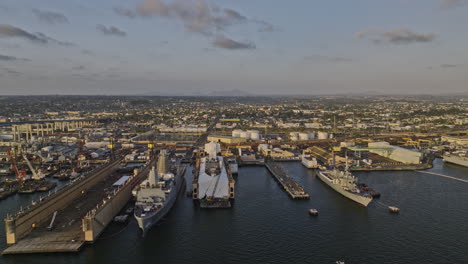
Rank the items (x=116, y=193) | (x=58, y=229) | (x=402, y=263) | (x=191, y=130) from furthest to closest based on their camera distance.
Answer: (x=191, y=130) → (x=116, y=193) → (x=58, y=229) → (x=402, y=263)

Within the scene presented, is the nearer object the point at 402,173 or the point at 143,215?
the point at 143,215

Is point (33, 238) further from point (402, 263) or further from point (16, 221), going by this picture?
point (402, 263)

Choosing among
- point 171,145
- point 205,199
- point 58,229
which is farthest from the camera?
point 171,145

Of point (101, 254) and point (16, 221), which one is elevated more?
point (16, 221)

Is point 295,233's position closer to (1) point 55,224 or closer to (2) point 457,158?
(1) point 55,224

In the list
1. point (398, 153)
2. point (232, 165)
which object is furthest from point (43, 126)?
point (398, 153)

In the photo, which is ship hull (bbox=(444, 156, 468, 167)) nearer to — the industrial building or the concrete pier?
the industrial building

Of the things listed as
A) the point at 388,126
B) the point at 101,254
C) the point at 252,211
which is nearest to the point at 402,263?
the point at 252,211
